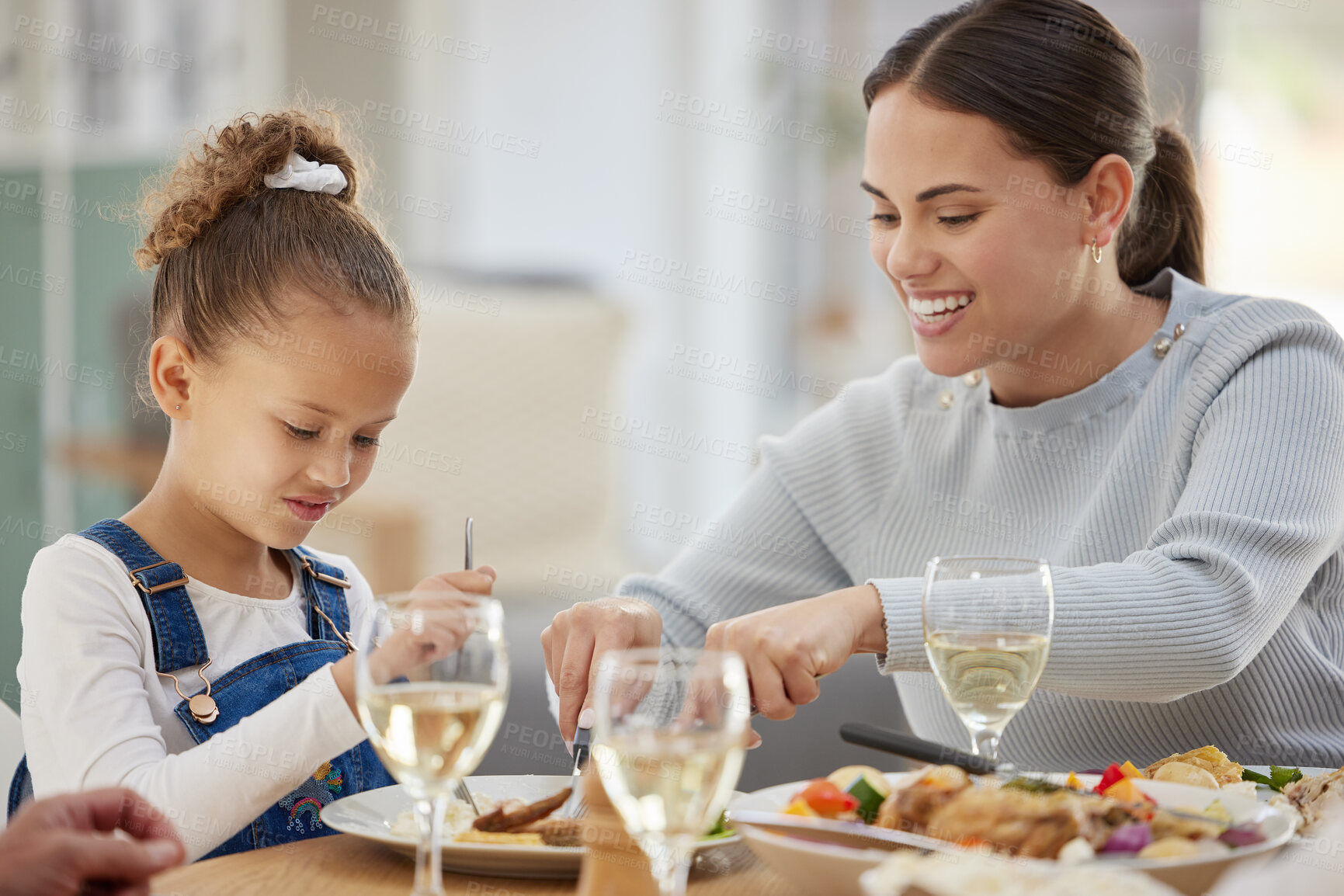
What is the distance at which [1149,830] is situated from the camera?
708 mm

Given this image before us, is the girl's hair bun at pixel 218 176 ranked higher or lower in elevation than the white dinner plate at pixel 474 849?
higher

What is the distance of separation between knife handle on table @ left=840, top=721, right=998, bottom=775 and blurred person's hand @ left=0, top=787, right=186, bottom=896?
1.40 feet

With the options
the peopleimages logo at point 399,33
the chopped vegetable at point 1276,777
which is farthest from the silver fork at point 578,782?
the peopleimages logo at point 399,33

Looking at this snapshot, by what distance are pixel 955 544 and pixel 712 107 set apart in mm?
3419

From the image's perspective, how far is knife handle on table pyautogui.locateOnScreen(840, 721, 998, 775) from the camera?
0.81 m

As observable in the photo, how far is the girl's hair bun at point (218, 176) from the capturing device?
4.46ft

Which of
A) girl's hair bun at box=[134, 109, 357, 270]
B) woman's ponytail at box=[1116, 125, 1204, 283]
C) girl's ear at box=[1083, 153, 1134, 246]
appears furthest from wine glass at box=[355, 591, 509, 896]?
woman's ponytail at box=[1116, 125, 1204, 283]

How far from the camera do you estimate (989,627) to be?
857 mm

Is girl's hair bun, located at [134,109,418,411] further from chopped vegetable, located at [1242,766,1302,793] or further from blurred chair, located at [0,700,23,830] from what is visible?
chopped vegetable, located at [1242,766,1302,793]

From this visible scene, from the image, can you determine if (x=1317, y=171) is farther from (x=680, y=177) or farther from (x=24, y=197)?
(x=24, y=197)

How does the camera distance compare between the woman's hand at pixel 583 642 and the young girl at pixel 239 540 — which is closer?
the young girl at pixel 239 540

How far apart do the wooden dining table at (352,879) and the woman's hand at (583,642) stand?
27 centimetres

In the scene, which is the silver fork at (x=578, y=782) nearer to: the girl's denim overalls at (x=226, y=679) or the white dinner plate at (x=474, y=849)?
the white dinner plate at (x=474, y=849)

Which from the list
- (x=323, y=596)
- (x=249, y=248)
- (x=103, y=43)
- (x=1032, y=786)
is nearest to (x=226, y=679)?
(x=323, y=596)
